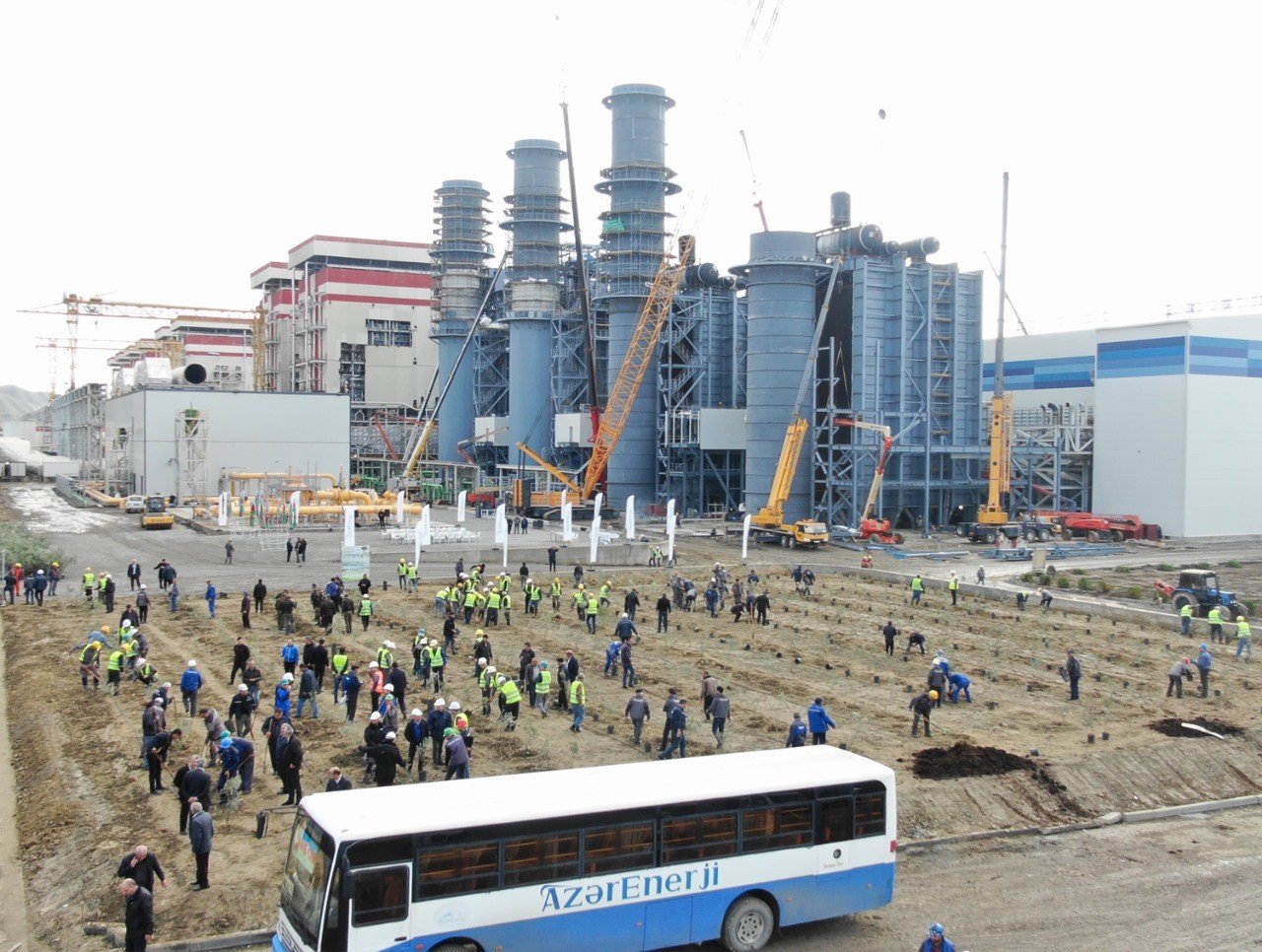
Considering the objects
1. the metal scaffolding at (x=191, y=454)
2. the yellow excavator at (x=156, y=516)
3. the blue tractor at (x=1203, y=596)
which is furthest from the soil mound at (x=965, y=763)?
the metal scaffolding at (x=191, y=454)

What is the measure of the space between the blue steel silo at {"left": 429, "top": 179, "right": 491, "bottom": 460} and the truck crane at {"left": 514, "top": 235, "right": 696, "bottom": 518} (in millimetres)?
24672

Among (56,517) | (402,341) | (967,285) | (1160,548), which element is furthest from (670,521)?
(402,341)

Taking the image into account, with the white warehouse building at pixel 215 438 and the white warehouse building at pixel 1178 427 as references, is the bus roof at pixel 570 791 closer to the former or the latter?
the white warehouse building at pixel 1178 427

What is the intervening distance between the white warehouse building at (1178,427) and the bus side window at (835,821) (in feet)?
191

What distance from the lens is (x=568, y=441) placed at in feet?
272

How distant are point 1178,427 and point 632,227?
36.9 meters

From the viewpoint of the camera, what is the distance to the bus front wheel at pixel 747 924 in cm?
1262

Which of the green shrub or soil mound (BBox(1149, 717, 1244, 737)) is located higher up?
the green shrub

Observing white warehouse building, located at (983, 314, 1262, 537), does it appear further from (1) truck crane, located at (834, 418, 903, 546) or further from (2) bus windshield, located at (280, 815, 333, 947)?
(2) bus windshield, located at (280, 815, 333, 947)

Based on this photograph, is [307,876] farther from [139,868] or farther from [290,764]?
[290,764]

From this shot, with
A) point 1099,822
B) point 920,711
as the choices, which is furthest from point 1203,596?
point 1099,822

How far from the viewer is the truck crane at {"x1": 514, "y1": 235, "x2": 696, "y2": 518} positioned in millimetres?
75438

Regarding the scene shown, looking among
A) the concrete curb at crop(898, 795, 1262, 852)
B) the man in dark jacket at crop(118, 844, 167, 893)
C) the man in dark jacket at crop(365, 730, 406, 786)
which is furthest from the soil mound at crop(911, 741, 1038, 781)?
the man in dark jacket at crop(118, 844, 167, 893)

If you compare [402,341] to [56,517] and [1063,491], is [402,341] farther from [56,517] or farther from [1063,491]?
[1063,491]
